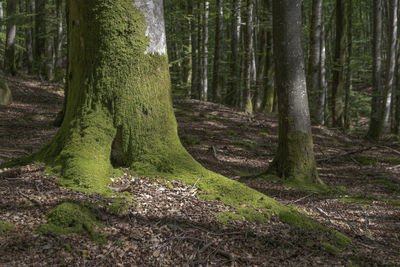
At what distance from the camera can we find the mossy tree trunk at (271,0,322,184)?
18.2 feet

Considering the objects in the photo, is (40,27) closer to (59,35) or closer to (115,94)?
(59,35)

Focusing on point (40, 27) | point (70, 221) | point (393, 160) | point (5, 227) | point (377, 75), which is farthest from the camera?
point (40, 27)

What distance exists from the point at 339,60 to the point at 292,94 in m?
9.87

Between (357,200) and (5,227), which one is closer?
(5,227)

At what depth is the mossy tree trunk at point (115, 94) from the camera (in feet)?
12.0

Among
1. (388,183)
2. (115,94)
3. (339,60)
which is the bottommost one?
(388,183)

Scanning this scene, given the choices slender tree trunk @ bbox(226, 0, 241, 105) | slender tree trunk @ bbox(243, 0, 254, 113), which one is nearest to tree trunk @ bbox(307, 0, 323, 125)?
slender tree trunk @ bbox(243, 0, 254, 113)

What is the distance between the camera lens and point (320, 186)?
5656mm

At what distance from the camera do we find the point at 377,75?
12492 mm

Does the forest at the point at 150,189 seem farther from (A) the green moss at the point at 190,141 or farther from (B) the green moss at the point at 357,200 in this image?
(A) the green moss at the point at 190,141

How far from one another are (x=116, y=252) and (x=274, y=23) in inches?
187

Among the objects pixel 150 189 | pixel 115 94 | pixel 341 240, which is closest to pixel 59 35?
pixel 115 94

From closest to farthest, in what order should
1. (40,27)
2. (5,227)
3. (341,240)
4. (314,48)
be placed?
1. (5,227)
2. (341,240)
3. (314,48)
4. (40,27)

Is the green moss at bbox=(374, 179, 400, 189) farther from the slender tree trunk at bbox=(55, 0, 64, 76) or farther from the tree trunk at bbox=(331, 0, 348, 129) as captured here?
the slender tree trunk at bbox=(55, 0, 64, 76)
